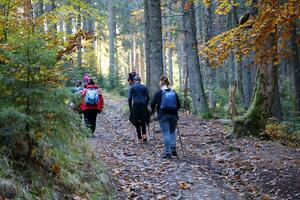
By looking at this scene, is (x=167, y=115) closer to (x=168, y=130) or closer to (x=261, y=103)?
(x=168, y=130)

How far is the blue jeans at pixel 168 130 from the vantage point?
33.6 feet

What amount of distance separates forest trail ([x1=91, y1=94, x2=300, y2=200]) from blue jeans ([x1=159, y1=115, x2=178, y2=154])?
351mm

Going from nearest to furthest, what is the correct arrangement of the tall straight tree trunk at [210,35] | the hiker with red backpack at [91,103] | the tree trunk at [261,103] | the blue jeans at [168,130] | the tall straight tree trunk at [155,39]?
the blue jeans at [168,130], the tree trunk at [261,103], the hiker with red backpack at [91,103], the tall straight tree trunk at [155,39], the tall straight tree trunk at [210,35]

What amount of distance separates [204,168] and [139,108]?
3593 millimetres

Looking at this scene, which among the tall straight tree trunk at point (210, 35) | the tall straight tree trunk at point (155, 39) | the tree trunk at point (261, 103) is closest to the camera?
the tree trunk at point (261, 103)

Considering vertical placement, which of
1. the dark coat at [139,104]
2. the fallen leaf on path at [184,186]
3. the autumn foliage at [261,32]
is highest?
the autumn foliage at [261,32]

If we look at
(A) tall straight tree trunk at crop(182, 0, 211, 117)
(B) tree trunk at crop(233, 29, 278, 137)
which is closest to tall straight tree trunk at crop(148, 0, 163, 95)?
(A) tall straight tree trunk at crop(182, 0, 211, 117)

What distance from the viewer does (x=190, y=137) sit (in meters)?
13.5

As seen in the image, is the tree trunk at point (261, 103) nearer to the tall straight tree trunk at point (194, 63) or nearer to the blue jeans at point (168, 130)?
the blue jeans at point (168, 130)

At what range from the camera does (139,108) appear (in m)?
12.6

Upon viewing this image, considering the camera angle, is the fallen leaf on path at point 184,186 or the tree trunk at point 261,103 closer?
the fallen leaf on path at point 184,186

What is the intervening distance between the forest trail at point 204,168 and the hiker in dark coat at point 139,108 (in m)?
0.47

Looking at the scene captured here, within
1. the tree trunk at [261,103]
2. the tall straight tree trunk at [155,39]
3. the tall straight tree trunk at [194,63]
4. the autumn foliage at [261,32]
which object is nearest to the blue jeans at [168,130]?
the autumn foliage at [261,32]

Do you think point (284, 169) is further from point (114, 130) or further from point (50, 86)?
point (114, 130)
